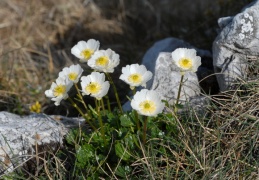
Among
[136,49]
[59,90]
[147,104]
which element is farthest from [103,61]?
[136,49]

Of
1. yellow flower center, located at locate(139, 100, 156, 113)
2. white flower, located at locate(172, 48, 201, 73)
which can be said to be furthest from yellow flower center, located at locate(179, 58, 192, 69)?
yellow flower center, located at locate(139, 100, 156, 113)

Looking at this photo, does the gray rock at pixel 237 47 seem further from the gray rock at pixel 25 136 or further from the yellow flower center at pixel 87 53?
the gray rock at pixel 25 136

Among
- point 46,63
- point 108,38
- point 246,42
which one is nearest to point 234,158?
point 246,42

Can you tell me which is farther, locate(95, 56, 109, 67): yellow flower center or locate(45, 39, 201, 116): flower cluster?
locate(95, 56, 109, 67): yellow flower center

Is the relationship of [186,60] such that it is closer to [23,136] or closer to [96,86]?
[96,86]

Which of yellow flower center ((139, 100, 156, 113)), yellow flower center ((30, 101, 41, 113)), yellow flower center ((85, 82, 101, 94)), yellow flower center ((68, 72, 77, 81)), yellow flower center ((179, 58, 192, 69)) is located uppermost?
yellow flower center ((179, 58, 192, 69))

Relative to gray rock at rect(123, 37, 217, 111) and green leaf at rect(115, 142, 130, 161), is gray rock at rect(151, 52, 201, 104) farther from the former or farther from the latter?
green leaf at rect(115, 142, 130, 161)

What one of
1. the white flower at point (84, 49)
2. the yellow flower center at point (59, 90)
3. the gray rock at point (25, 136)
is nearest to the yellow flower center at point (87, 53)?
the white flower at point (84, 49)
